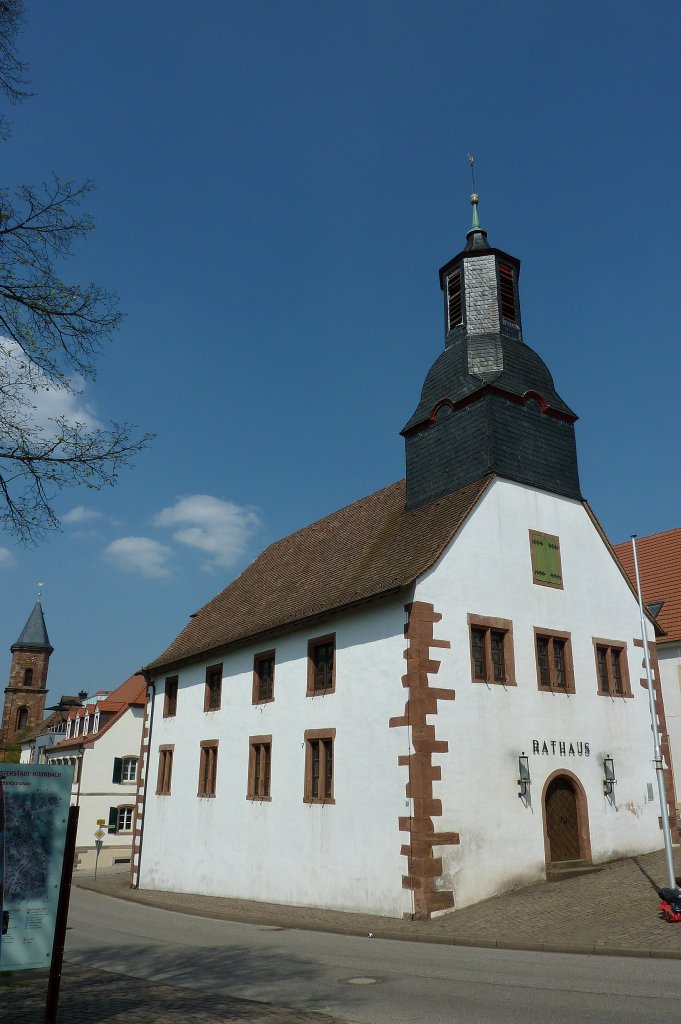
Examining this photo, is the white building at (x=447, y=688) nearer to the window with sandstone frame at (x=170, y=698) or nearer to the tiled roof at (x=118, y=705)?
the window with sandstone frame at (x=170, y=698)

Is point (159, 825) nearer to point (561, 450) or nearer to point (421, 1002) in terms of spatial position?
point (561, 450)

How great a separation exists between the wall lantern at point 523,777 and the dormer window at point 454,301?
1257 centimetres

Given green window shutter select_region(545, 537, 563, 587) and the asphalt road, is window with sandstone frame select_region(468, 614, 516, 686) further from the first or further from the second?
the asphalt road

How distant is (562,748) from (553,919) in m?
5.17

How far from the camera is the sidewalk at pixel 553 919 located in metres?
11.9

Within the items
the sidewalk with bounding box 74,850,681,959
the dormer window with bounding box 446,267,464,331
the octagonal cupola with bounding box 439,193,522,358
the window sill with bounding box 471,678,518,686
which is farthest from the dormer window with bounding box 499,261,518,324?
the sidewalk with bounding box 74,850,681,959

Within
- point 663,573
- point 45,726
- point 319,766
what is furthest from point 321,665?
point 45,726

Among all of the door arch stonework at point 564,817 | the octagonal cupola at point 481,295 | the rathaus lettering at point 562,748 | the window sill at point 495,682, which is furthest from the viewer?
the octagonal cupola at point 481,295

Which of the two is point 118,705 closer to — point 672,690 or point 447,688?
point 672,690

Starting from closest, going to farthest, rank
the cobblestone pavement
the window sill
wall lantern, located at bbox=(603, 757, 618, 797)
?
the cobblestone pavement → the window sill → wall lantern, located at bbox=(603, 757, 618, 797)

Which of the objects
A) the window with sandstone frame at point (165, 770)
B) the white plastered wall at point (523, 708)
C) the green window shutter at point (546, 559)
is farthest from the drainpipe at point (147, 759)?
the green window shutter at point (546, 559)

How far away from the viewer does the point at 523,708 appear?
18.0 metres

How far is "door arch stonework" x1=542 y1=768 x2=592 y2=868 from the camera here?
17656 millimetres

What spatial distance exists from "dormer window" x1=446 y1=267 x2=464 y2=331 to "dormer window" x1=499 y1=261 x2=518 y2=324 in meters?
1.22
